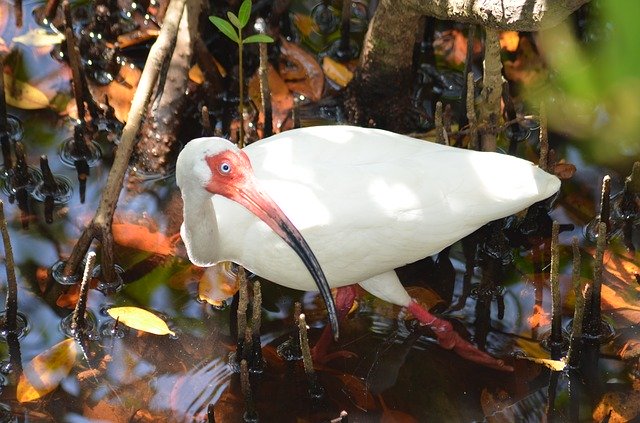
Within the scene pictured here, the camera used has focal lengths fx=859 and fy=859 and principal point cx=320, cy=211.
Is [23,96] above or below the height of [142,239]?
above

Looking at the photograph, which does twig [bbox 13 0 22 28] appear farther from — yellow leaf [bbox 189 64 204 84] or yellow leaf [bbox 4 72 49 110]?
yellow leaf [bbox 189 64 204 84]

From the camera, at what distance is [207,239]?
309cm

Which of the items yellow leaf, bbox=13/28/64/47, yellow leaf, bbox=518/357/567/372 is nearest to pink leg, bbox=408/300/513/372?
yellow leaf, bbox=518/357/567/372

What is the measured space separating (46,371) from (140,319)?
15.8 inches

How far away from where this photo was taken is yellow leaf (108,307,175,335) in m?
3.39

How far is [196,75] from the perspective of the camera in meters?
4.42

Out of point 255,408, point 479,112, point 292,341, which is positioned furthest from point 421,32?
point 255,408

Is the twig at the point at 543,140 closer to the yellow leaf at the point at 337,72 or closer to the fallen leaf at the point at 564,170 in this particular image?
the fallen leaf at the point at 564,170

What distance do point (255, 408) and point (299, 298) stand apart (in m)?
0.56

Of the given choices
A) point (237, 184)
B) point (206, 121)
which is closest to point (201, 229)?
point (237, 184)

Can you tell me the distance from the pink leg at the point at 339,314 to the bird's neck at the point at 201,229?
21.9 inches

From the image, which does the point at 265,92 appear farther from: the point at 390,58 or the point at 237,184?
the point at 237,184

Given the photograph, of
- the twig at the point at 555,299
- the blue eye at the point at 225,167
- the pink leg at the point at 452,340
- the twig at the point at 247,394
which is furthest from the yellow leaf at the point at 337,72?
the twig at the point at 247,394

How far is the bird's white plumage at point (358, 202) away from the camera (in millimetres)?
2936
